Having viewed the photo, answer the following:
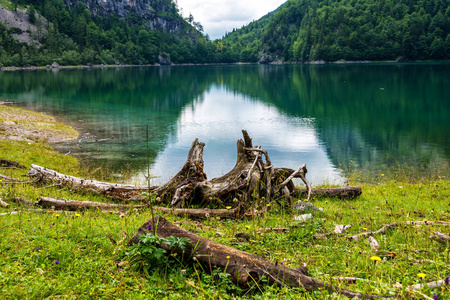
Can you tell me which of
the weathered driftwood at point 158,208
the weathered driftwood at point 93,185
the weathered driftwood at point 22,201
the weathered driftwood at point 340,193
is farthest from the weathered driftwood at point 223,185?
the weathered driftwood at point 22,201

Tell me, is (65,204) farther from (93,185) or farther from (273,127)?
(273,127)

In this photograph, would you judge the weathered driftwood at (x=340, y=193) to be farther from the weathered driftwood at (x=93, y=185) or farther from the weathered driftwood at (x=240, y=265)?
the weathered driftwood at (x=240, y=265)

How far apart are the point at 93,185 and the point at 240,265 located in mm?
8251

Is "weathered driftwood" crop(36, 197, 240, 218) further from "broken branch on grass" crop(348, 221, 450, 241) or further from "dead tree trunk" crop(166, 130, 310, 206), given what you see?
"broken branch on grass" crop(348, 221, 450, 241)

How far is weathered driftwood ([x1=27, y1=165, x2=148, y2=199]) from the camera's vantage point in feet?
37.4

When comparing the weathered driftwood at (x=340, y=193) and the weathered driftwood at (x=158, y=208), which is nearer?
the weathered driftwood at (x=158, y=208)

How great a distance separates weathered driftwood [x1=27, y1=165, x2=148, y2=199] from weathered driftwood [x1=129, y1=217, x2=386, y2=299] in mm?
5782

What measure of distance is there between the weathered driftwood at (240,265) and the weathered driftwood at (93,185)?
19.0ft

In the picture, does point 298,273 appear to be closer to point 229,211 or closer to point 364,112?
point 229,211

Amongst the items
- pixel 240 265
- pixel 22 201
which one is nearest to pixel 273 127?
Answer: pixel 22 201

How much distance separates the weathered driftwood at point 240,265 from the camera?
498 cm

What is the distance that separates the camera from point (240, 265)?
5199 millimetres

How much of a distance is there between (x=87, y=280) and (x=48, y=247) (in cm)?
133

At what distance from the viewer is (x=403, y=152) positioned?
28.3 meters
